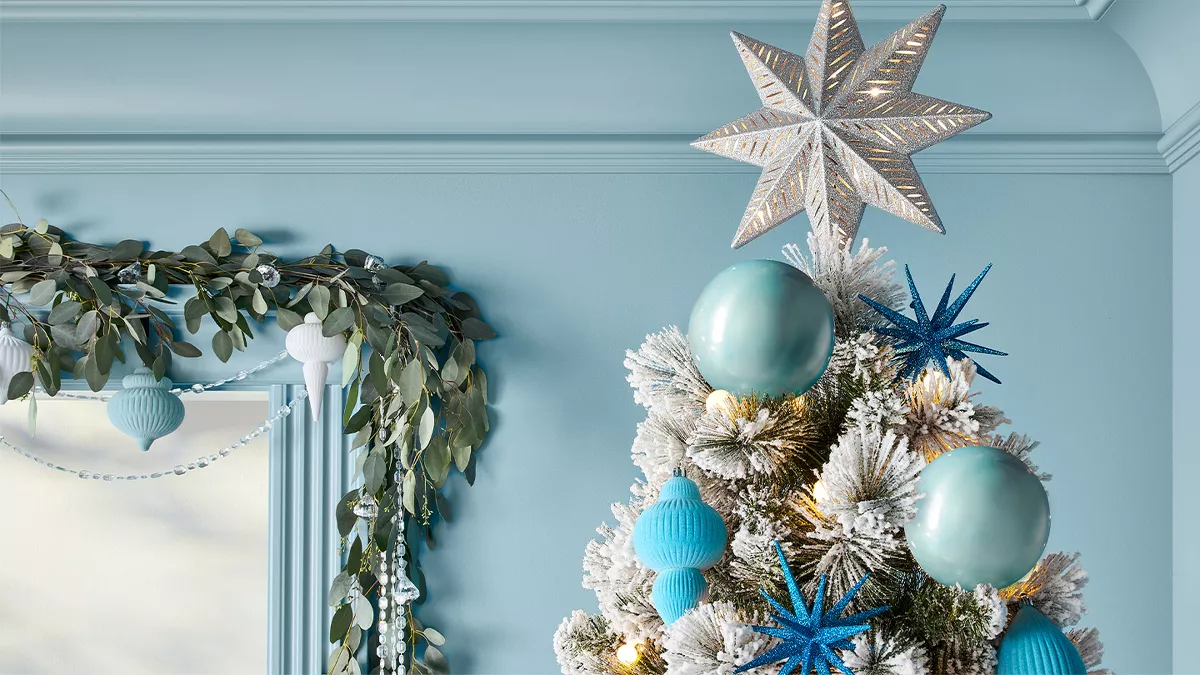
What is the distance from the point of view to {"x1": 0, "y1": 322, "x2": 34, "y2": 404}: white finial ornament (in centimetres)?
111

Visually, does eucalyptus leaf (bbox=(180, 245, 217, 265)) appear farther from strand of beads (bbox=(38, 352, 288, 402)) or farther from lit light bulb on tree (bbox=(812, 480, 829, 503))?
lit light bulb on tree (bbox=(812, 480, 829, 503))

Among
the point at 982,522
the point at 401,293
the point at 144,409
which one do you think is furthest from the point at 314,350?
the point at 982,522

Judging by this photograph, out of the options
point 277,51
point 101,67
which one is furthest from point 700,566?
point 101,67

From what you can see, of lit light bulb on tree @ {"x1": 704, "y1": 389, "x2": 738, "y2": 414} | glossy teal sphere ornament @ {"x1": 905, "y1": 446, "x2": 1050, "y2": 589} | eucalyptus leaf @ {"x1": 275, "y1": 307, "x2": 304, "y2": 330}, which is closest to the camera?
glossy teal sphere ornament @ {"x1": 905, "y1": 446, "x2": 1050, "y2": 589}

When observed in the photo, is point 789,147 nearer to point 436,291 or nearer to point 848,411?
point 848,411

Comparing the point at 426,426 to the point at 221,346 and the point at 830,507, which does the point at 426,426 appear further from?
the point at 830,507

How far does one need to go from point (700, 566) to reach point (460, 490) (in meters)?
0.76

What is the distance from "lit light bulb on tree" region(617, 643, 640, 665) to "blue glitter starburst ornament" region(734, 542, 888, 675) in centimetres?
15

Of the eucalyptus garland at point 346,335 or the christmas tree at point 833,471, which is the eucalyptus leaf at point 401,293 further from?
the christmas tree at point 833,471

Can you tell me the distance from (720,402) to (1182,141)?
1.05 metres

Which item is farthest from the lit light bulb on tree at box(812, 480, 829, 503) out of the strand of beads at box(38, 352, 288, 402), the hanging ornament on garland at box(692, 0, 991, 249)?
the strand of beads at box(38, 352, 288, 402)

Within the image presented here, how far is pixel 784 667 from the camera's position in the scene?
55 centimetres

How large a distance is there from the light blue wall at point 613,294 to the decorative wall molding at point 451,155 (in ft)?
0.08

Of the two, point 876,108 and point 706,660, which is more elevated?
point 876,108
